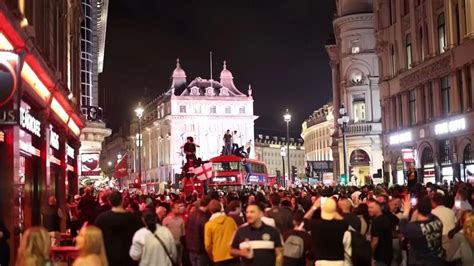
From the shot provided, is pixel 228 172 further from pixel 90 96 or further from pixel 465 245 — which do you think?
pixel 465 245

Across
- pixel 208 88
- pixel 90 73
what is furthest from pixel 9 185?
pixel 208 88

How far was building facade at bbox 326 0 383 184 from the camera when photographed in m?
71.4

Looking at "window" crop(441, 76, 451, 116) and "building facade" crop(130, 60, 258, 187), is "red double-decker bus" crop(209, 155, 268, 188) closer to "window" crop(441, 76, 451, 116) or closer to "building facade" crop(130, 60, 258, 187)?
"window" crop(441, 76, 451, 116)

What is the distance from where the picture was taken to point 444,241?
11.2m

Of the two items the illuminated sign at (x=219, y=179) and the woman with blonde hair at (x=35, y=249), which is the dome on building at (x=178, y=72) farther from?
the woman with blonde hair at (x=35, y=249)

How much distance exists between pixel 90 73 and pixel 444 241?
2337 inches

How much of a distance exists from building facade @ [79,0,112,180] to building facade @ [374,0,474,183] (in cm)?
2065

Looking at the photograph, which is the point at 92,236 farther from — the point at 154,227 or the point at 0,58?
the point at 0,58

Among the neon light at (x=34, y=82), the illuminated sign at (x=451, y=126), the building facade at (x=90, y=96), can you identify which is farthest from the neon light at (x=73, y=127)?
the illuminated sign at (x=451, y=126)

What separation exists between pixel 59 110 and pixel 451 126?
22.9 metres

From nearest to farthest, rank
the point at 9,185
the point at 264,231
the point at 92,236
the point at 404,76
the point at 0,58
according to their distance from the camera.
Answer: the point at 92,236 < the point at 264,231 < the point at 0,58 < the point at 9,185 < the point at 404,76

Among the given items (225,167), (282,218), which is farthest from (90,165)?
(282,218)

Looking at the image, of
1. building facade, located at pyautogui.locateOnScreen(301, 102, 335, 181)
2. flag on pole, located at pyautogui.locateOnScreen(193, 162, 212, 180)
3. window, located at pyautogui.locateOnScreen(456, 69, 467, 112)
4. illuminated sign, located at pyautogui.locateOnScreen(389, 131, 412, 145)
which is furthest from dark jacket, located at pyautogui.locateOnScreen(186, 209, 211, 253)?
building facade, located at pyautogui.locateOnScreen(301, 102, 335, 181)

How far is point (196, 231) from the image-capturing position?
13477 millimetres
